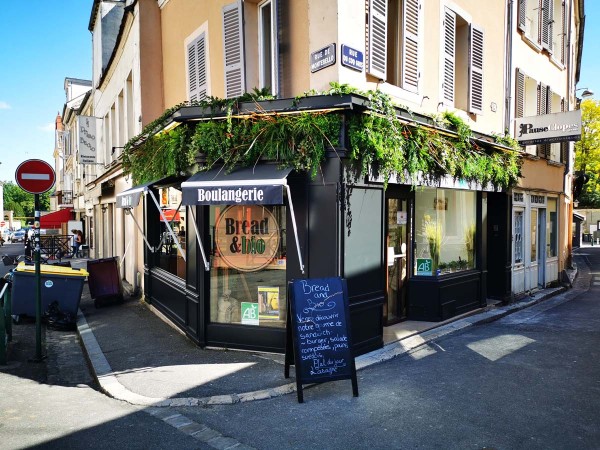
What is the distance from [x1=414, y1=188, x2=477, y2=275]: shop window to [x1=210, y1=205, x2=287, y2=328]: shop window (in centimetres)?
310

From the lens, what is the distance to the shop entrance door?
312 inches

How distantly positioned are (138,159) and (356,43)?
16.3ft

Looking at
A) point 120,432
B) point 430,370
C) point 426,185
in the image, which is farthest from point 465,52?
point 120,432

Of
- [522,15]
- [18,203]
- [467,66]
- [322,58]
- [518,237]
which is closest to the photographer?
[322,58]

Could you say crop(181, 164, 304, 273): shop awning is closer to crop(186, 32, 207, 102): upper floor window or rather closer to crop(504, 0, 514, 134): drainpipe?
crop(186, 32, 207, 102): upper floor window

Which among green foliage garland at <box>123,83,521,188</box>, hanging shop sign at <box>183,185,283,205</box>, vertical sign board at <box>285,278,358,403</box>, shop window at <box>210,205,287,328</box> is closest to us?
vertical sign board at <box>285,278,358,403</box>

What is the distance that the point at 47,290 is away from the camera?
28.9ft

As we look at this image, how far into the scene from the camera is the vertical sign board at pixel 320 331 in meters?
4.91

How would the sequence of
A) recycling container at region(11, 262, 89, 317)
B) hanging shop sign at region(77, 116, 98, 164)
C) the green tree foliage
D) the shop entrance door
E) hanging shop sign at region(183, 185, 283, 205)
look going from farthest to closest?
the green tree foliage → hanging shop sign at region(77, 116, 98, 164) → recycling container at region(11, 262, 89, 317) → the shop entrance door → hanging shop sign at region(183, 185, 283, 205)

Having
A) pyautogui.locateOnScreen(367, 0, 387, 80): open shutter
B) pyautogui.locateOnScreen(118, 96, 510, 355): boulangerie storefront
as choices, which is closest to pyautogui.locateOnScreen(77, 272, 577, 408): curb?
pyautogui.locateOnScreen(118, 96, 510, 355): boulangerie storefront

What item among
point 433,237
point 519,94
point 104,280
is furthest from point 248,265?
point 519,94

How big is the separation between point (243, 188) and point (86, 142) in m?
12.5

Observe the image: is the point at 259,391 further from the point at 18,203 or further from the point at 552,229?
the point at 18,203

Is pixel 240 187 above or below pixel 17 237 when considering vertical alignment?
above
